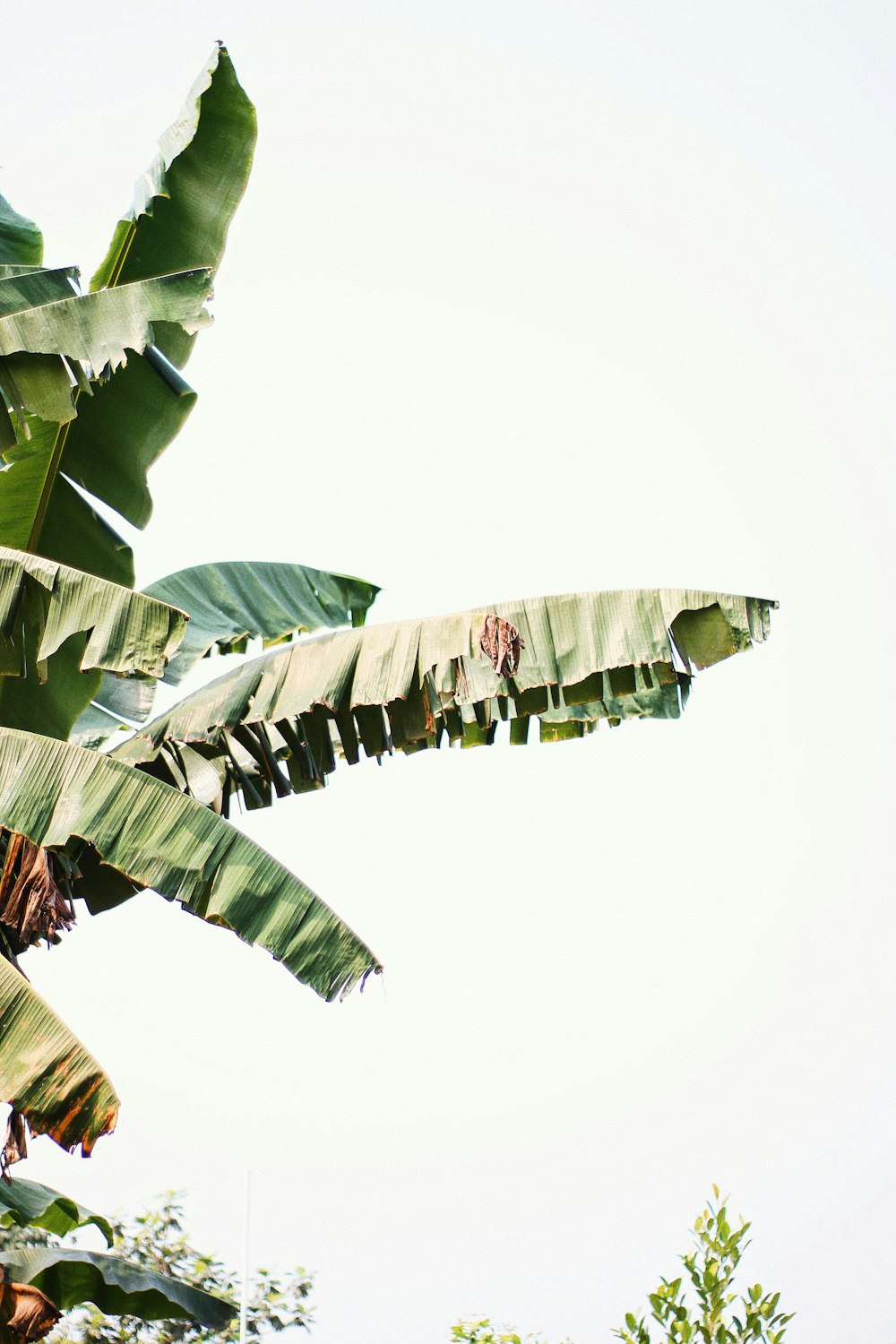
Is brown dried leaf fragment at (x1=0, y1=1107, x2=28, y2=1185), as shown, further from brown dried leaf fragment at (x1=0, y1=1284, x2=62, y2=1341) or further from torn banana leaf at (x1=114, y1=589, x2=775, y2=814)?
torn banana leaf at (x1=114, y1=589, x2=775, y2=814)

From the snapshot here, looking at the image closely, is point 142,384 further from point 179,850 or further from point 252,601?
point 179,850

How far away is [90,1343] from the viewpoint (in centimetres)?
1688

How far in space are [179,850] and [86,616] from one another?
2.75 ft

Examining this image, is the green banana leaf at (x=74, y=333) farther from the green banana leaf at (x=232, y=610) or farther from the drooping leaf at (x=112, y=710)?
the drooping leaf at (x=112, y=710)

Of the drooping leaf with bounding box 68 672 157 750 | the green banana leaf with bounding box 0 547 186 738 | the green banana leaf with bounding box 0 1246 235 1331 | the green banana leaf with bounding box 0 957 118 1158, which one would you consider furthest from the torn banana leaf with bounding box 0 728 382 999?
the green banana leaf with bounding box 0 1246 235 1331

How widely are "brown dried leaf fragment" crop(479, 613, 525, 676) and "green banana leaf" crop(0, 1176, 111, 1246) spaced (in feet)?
11.3

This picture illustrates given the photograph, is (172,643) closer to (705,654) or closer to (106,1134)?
(106,1134)

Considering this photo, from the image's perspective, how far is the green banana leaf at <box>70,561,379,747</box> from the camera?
254 inches

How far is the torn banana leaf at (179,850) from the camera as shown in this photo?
13.9 feet

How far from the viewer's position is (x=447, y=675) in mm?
4957

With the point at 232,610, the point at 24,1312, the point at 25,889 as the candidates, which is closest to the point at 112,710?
the point at 232,610

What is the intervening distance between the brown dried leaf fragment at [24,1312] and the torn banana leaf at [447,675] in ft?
6.69

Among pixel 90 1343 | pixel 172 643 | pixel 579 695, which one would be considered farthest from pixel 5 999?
pixel 90 1343

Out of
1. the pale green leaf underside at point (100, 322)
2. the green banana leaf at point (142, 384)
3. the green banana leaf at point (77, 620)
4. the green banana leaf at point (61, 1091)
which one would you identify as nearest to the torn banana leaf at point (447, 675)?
the green banana leaf at point (77, 620)
